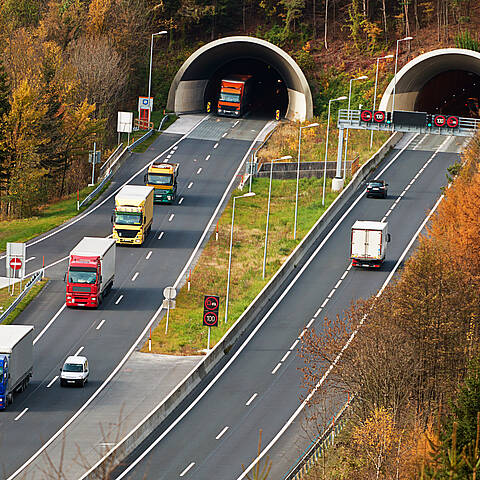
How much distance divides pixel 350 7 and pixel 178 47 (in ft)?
68.3

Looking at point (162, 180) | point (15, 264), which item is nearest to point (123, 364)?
point (15, 264)

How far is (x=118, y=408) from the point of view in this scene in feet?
159

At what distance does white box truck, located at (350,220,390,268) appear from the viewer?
67.8m

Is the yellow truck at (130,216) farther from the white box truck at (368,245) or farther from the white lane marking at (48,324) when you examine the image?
the white box truck at (368,245)

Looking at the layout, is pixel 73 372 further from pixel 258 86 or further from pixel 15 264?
pixel 258 86

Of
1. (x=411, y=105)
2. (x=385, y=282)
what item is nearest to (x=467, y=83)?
(x=411, y=105)

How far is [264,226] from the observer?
77125 mm

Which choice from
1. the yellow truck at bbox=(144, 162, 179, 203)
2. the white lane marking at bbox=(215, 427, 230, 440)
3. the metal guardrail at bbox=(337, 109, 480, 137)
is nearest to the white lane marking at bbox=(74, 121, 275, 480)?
the white lane marking at bbox=(215, 427, 230, 440)

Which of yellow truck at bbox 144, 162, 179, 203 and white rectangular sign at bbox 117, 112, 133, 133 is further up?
white rectangular sign at bbox 117, 112, 133, 133

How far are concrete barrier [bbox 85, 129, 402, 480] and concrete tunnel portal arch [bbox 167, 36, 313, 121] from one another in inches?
781

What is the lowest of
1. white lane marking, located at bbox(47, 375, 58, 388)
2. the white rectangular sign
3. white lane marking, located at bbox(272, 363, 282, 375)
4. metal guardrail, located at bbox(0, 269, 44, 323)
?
white lane marking, located at bbox(47, 375, 58, 388)

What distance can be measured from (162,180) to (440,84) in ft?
143

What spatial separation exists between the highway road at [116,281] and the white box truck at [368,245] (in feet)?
35.9

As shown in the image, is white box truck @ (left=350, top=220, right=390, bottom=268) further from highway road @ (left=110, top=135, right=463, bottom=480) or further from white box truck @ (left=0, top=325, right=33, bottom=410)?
white box truck @ (left=0, top=325, right=33, bottom=410)
